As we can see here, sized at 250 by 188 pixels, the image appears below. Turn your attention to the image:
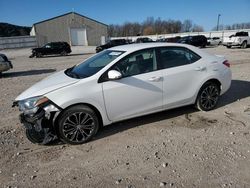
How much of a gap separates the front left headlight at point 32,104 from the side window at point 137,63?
1.36 metres

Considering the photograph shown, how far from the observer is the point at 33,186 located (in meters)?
3.36

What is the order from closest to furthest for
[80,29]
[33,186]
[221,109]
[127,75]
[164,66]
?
[33,186], [127,75], [164,66], [221,109], [80,29]

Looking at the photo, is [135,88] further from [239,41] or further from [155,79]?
[239,41]

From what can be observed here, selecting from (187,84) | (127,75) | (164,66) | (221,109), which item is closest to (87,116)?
(127,75)

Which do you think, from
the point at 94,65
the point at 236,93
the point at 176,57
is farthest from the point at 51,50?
the point at 176,57

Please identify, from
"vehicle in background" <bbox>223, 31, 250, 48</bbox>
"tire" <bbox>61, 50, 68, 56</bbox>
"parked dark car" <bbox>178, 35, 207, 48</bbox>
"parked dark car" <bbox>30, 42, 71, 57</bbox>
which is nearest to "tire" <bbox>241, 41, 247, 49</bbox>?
"vehicle in background" <bbox>223, 31, 250, 48</bbox>

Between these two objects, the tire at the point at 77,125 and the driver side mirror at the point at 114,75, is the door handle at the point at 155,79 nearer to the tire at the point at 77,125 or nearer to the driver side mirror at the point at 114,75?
the driver side mirror at the point at 114,75

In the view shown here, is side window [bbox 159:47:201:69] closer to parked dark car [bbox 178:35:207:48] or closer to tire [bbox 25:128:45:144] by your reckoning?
tire [bbox 25:128:45:144]

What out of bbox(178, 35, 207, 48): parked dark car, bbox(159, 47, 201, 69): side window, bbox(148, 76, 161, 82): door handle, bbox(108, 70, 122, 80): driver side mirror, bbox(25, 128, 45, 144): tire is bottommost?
bbox(25, 128, 45, 144): tire

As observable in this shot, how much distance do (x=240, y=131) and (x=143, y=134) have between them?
5.93ft

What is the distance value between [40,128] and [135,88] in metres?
1.79

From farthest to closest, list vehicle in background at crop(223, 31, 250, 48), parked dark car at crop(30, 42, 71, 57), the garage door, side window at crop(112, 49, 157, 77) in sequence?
the garage door
vehicle in background at crop(223, 31, 250, 48)
parked dark car at crop(30, 42, 71, 57)
side window at crop(112, 49, 157, 77)

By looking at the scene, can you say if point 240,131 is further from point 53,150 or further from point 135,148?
point 53,150

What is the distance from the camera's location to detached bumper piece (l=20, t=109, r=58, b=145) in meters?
4.15
